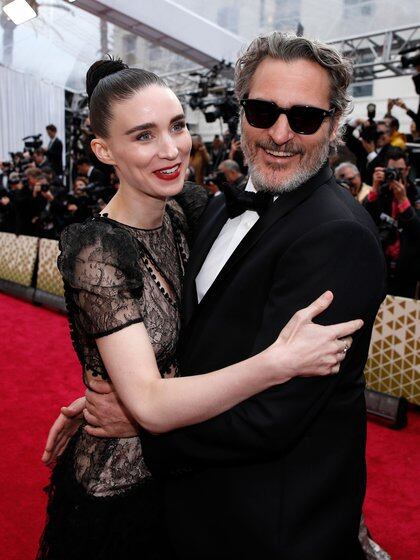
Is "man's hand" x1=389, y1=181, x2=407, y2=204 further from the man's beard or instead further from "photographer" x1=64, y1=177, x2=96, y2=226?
"photographer" x1=64, y1=177, x2=96, y2=226

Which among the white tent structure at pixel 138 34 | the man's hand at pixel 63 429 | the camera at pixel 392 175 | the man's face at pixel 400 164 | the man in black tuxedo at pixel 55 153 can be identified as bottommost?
the man's hand at pixel 63 429

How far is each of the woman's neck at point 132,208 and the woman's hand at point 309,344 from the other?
681mm

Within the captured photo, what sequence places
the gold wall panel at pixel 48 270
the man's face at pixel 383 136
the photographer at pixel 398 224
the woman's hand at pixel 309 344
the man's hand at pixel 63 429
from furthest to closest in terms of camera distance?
the gold wall panel at pixel 48 270 < the man's face at pixel 383 136 < the photographer at pixel 398 224 < the man's hand at pixel 63 429 < the woman's hand at pixel 309 344

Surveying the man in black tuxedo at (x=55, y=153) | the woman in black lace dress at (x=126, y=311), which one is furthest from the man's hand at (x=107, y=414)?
the man in black tuxedo at (x=55, y=153)

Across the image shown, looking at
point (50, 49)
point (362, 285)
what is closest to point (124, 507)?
point (362, 285)

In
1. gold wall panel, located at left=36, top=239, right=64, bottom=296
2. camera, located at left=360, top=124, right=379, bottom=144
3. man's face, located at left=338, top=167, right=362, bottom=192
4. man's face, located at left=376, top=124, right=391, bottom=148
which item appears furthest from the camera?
gold wall panel, located at left=36, top=239, right=64, bottom=296

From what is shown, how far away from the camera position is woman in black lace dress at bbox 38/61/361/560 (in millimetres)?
1316

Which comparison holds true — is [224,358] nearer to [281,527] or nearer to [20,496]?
[281,527]

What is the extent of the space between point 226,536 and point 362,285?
67cm

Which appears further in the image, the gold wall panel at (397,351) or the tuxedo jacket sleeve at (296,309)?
the gold wall panel at (397,351)

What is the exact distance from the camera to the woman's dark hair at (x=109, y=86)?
1509 millimetres

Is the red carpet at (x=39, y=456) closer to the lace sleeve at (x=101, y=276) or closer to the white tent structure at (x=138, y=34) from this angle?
the lace sleeve at (x=101, y=276)

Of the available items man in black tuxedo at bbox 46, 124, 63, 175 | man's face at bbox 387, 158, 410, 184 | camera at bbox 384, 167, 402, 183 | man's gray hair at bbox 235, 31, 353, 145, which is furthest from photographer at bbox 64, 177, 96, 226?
man's gray hair at bbox 235, 31, 353, 145

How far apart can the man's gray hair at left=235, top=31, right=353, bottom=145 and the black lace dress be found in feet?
1.77
